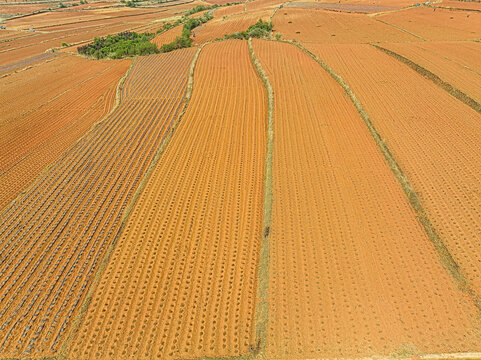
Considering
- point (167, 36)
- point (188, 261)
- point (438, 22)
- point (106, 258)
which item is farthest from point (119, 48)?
point (438, 22)

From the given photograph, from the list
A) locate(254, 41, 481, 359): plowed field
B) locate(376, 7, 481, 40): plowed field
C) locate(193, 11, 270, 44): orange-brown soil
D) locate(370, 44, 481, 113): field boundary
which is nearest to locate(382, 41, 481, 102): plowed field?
locate(370, 44, 481, 113): field boundary

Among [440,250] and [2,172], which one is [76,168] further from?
[440,250]

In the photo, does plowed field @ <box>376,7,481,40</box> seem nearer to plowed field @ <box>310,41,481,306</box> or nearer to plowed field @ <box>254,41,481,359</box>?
plowed field @ <box>310,41,481,306</box>

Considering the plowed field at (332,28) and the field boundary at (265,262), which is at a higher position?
the plowed field at (332,28)

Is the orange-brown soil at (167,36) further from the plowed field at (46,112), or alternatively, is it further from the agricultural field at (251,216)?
the agricultural field at (251,216)

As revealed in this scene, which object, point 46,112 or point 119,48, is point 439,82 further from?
point 119,48

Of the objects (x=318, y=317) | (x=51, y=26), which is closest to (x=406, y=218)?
(x=318, y=317)

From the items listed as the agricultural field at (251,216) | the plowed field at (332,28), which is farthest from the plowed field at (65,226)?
the plowed field at (332,28)
